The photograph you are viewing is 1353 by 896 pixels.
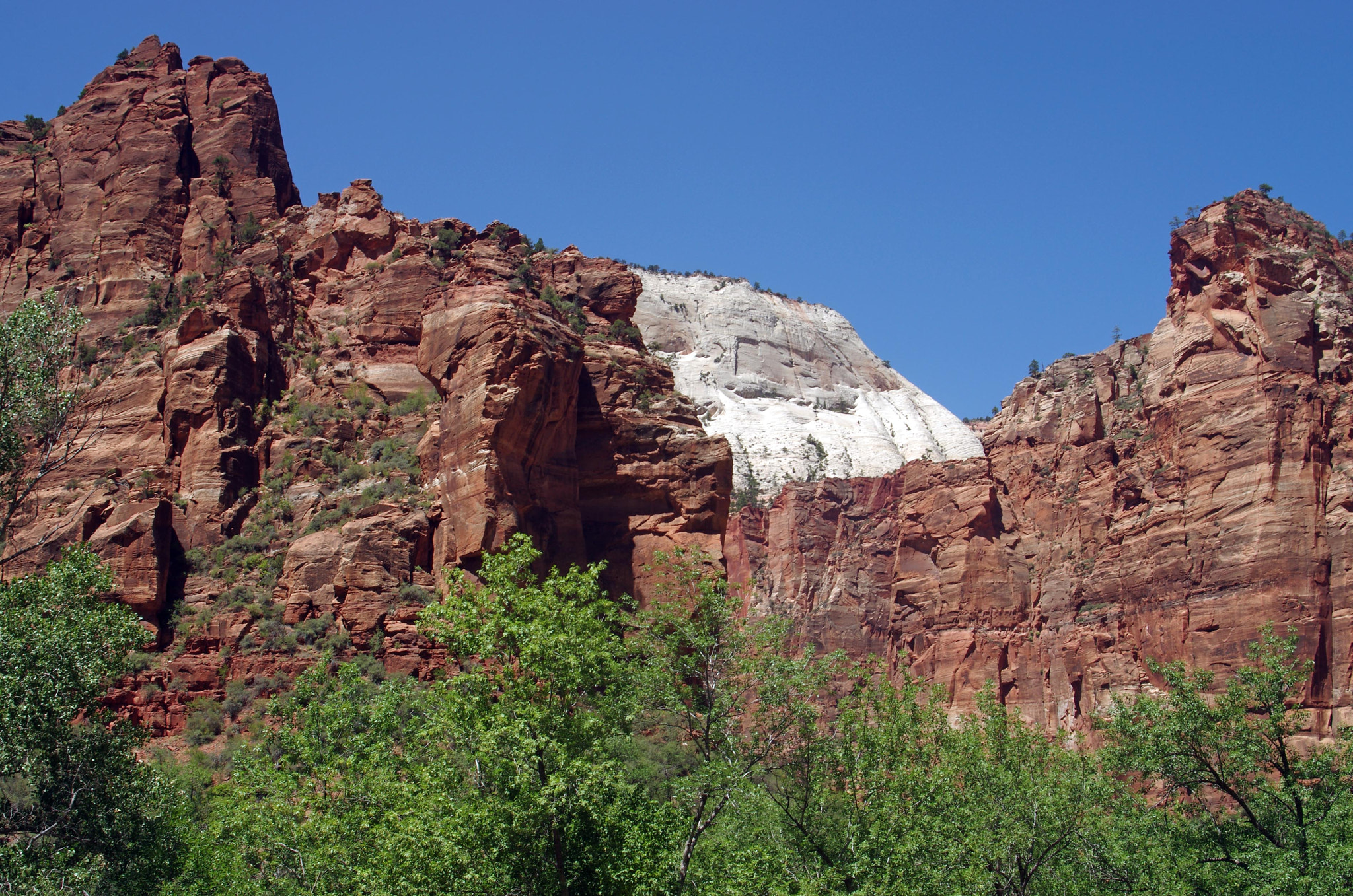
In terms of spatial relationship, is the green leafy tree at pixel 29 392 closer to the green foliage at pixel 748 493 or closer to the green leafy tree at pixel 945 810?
the green leafy tree at pixel 945 810

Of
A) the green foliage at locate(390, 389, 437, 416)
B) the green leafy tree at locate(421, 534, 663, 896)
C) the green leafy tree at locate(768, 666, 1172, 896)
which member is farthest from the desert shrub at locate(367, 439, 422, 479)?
the green leafy tree at locate(421, 534, 663, 896)

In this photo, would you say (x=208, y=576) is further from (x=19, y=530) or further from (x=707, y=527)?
(x=707, y=527)

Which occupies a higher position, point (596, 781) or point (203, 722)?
point (596, 781)

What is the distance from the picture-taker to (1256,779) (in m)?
39.2

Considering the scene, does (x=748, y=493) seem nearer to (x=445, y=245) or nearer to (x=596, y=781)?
(x=445, y=245)

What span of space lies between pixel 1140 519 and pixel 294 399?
62277mm

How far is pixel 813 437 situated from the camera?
176625mm

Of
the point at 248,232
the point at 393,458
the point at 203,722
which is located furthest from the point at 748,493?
the point at 203,722

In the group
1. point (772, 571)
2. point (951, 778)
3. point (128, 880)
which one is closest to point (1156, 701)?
point (951, 778)

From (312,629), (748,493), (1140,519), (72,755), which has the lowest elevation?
(72,755)

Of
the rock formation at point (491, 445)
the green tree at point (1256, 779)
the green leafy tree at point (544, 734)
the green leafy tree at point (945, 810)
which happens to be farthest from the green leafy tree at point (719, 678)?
the rock formation at point (491, 445)

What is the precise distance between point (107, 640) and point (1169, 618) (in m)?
71.1

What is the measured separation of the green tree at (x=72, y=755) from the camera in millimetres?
28344

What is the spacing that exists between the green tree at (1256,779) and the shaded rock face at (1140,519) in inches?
1248
